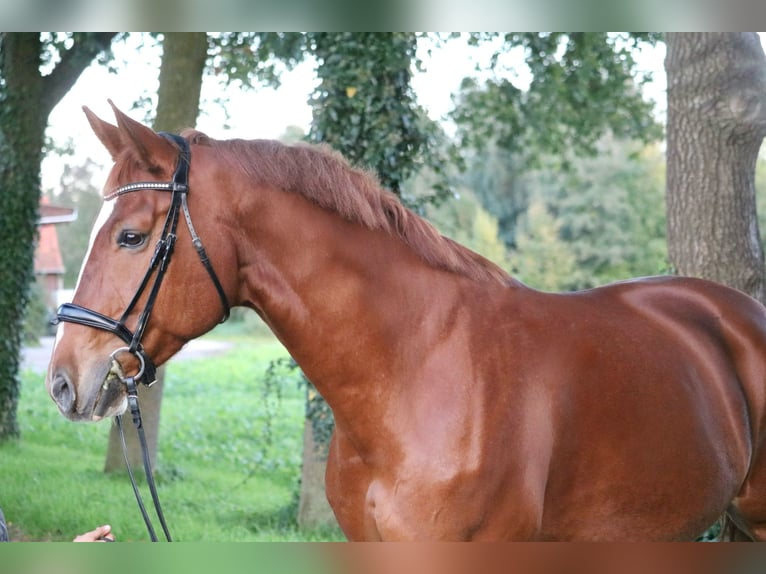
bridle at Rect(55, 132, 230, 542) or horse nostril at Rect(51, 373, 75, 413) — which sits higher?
bridle at Rect(55, 132, 230, 542)

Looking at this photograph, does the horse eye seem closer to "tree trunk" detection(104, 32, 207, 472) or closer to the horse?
the horse

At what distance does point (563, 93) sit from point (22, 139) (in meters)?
6.49

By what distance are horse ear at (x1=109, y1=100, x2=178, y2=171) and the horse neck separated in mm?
308

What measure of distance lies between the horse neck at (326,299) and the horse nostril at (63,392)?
589mm

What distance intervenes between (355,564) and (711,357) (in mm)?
2165

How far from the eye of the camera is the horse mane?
254 cm

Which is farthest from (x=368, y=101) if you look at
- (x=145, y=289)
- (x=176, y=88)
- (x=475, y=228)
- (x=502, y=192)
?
(x=502, y=192)

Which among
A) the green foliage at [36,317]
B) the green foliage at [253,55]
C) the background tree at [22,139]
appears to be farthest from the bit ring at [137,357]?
the green foliage at [36,317]

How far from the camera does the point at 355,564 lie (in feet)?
5.36

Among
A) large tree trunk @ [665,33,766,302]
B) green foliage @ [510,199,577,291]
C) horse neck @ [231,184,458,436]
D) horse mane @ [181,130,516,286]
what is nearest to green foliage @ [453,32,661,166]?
large tree trunk @ [665,33,766,302]

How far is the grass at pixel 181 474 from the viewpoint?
6297 millimetres

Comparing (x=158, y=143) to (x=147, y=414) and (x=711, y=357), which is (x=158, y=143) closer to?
(x=711, y=357)

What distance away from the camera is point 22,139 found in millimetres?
7316

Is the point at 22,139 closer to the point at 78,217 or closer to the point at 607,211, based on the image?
the point at 78,217
